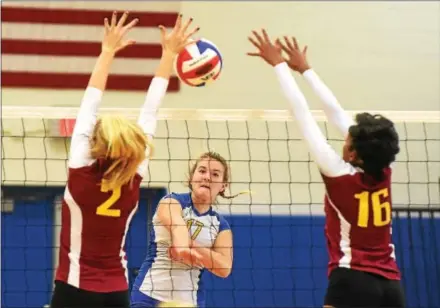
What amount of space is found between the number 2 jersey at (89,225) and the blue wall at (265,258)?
4.84 meters

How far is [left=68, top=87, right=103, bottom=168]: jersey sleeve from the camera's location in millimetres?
3586

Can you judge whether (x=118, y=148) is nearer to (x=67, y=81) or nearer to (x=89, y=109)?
(x=89, y=109)

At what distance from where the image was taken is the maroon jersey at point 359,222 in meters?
3.76

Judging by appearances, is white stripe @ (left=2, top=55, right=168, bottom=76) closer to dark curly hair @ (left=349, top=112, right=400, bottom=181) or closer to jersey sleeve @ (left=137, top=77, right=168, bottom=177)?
jersey sleeve @ (left=137, top=77, right=168, bottom=177)

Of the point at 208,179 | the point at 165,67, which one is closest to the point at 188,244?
the point at 208,179

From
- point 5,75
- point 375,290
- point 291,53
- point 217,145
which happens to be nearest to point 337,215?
point 375,290

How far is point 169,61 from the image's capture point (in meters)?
4.07

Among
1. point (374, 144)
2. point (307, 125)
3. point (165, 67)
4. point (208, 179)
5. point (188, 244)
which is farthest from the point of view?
point (208, 179)

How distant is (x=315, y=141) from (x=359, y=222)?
44 cm

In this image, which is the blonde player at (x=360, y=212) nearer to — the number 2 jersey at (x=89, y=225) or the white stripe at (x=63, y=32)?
the number 2 jersey at (x=89, y=225)

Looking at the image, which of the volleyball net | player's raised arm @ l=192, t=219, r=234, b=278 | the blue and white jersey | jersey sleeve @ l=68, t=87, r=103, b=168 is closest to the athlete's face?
the blue and white jersey

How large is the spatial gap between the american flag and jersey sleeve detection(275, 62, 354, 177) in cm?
490

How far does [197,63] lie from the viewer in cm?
499

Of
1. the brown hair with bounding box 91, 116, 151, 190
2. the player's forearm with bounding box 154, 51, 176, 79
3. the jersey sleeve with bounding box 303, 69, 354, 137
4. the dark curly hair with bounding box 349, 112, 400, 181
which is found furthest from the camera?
the jersey sleeve with bounding box 303, 69, 354, 137
